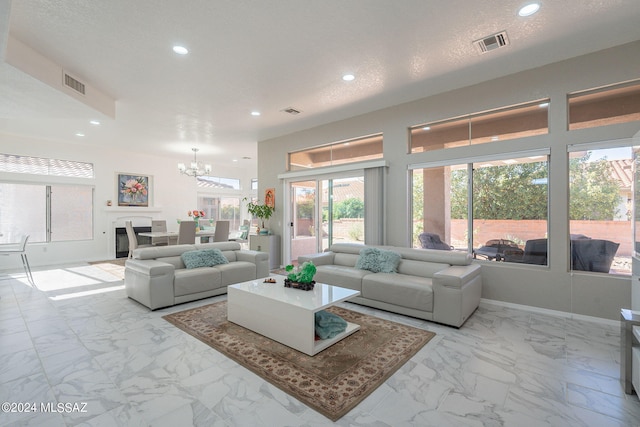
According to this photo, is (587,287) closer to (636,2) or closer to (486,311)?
(486,311)

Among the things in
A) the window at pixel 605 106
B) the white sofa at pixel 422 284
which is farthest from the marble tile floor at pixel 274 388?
the window at pixel 605 106

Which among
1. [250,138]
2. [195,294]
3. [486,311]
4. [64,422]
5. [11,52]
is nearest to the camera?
[64,422]

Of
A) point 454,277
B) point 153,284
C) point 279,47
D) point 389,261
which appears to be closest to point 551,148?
point 454,277

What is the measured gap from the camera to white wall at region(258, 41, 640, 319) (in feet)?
11.1

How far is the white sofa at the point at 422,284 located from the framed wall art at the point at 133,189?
6.80 m

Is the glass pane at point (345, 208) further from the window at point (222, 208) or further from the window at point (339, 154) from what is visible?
the window at point (222, 208)

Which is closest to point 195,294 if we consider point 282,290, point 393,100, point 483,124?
point 282,290

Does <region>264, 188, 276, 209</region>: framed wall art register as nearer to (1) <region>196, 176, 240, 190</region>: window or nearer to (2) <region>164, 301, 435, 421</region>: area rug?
(2) <region>164, 301, 435, 421</region>: area rug

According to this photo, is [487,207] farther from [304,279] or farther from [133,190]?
[133,190]

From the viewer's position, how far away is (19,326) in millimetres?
3311

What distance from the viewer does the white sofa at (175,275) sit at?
12.5 feet

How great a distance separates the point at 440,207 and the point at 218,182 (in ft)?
28.8

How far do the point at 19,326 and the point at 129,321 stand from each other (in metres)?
1.15

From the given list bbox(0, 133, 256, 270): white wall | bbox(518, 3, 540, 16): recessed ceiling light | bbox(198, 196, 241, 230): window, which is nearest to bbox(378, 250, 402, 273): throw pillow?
bbox(518, 3, 540, 16): recessed ceiling light
